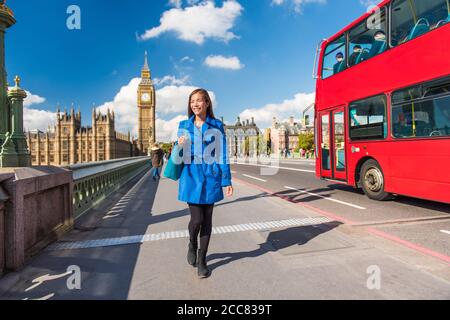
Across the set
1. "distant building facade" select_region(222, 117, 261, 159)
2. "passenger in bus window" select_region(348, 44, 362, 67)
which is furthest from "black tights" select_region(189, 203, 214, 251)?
"distant building facade" select_region(222, 117, 261, 159)

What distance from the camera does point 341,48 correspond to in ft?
28.4

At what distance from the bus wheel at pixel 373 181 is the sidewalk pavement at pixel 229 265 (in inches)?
106

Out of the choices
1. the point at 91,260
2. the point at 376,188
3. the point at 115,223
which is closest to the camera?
the point at 91,260

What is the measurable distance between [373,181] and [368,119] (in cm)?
167

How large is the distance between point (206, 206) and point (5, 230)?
2.24 metres

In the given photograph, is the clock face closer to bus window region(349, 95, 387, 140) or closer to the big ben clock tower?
the big ben clock tower

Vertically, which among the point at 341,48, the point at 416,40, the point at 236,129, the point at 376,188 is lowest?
the point at 376,188

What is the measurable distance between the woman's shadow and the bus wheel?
9.20ft

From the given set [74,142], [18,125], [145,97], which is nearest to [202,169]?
[18,125]

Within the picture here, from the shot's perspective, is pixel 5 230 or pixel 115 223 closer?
pixel 5 230
